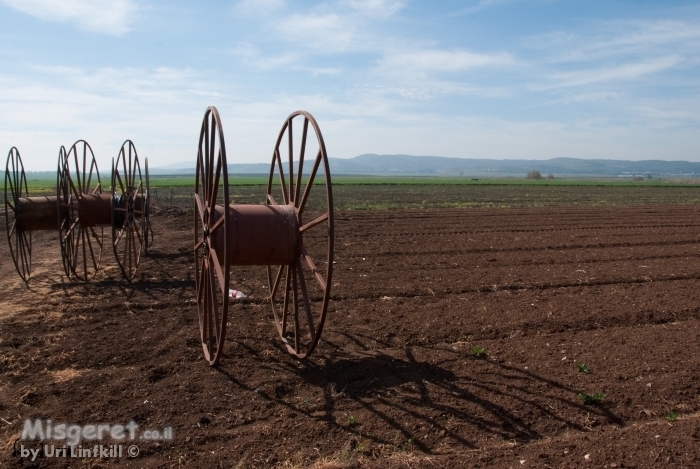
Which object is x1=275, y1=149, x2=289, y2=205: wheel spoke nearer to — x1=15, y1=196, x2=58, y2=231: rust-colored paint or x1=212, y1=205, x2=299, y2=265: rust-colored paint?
x1=212, y1=205, x2=299, y2=265: rust-colored paint

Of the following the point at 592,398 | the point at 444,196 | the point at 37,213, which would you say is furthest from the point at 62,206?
the point at 444,196

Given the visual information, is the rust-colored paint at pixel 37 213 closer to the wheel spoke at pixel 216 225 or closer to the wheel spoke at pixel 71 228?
the wheel spoke at pixel 71 228

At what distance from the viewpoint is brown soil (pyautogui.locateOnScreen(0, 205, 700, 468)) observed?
494 cm

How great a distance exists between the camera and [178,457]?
4.79 meters

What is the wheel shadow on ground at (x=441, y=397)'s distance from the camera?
17.3 feet

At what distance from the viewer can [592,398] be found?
18.9ft

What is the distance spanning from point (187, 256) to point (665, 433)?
11638 mm

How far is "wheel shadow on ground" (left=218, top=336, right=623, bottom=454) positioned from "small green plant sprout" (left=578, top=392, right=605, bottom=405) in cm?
6

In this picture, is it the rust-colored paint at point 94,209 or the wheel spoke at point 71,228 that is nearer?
the wheel spoke at point 71,228

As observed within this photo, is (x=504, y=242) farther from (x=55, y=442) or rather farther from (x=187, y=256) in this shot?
(x=55, y=442)

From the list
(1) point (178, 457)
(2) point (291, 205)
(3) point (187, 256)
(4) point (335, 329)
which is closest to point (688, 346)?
(4) point (335, 329)

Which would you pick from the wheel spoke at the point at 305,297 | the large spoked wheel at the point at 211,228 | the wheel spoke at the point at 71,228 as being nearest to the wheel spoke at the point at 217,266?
the large spoked wheel at the point at 211,228

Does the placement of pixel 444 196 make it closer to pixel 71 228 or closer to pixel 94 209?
pixel 94 209

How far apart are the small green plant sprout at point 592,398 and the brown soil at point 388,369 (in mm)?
40
